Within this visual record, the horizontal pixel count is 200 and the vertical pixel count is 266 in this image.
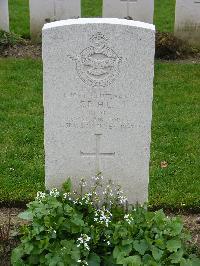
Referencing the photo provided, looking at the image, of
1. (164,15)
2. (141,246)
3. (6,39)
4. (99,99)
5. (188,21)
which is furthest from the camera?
(164,15)

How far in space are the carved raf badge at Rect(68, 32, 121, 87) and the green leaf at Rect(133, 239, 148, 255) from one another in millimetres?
1042

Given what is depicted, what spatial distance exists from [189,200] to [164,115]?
1987mm

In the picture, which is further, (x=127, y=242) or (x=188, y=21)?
(x=188, y=21)

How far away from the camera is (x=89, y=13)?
451 inches

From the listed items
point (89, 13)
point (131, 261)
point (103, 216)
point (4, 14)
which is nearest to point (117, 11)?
point (4, 14)

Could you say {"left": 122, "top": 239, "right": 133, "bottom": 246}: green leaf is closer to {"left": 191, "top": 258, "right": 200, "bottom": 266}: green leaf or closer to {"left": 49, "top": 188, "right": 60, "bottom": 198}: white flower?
{"left": 191, "top": 258, "right": 200, "bottom": 266}: green leaf

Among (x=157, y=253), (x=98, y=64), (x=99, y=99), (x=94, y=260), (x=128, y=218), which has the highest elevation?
(x=98, y=64)

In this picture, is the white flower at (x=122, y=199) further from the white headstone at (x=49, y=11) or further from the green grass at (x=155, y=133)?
the white headstone at (x=49, y=11)

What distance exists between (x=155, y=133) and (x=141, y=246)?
279cm

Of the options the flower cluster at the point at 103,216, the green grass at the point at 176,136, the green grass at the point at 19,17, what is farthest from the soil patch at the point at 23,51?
the flower cluster at the point at 103,216

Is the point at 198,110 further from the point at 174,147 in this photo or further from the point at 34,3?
the point at 34,3

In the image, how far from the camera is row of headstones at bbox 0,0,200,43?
9258mm

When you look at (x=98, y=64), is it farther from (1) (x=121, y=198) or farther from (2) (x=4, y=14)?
(2) (x=4, y=14)

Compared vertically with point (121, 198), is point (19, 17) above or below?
above
